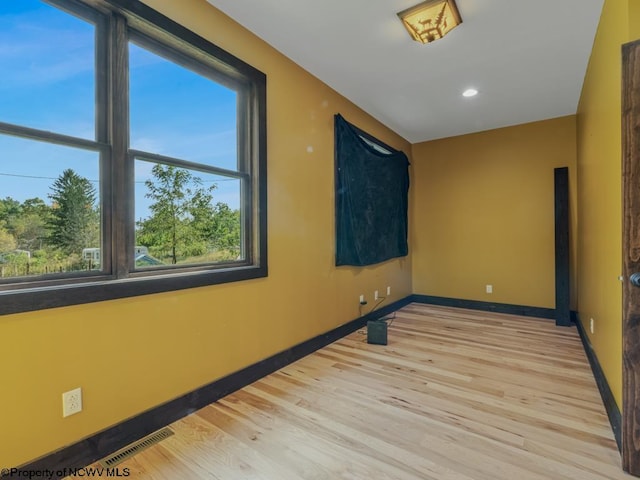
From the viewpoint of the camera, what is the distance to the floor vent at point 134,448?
5.25 ft

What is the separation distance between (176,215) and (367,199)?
240 cm

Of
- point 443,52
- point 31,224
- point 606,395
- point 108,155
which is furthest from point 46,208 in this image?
point 606,395

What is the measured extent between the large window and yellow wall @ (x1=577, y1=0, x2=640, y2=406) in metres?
2.28

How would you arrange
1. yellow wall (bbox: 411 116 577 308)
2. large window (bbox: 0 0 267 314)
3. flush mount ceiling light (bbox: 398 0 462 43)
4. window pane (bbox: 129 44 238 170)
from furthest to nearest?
yellow wall (bbox: 411 116 577 308)
flush mount ceiling light (bbox: 398 0 462 43)
window pane (bbox: 129 44 238 170)
large window (bbox: 0 0 267 314)

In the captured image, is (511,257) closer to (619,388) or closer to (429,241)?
(429,241)

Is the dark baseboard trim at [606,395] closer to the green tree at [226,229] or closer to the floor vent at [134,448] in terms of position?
the floor vent at [134,448]

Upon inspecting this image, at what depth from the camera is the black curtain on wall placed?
346 cm

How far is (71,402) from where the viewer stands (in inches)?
60.6

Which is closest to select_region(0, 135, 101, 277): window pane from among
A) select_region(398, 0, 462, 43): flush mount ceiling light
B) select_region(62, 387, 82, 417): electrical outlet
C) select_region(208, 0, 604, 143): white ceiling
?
select_region(62, 387, 82, 417): electrical outlet

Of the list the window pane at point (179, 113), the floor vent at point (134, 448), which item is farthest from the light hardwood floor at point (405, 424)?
the window pane at point (179, 113)

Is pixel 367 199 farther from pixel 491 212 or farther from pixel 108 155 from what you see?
pixel 108 155

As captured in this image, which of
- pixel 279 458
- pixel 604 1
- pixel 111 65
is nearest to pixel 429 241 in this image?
pixel 604 1

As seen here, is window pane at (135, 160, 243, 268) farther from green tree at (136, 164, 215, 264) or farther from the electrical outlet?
the electrical outlet

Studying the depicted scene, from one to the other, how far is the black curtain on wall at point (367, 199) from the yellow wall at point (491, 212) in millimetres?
482
